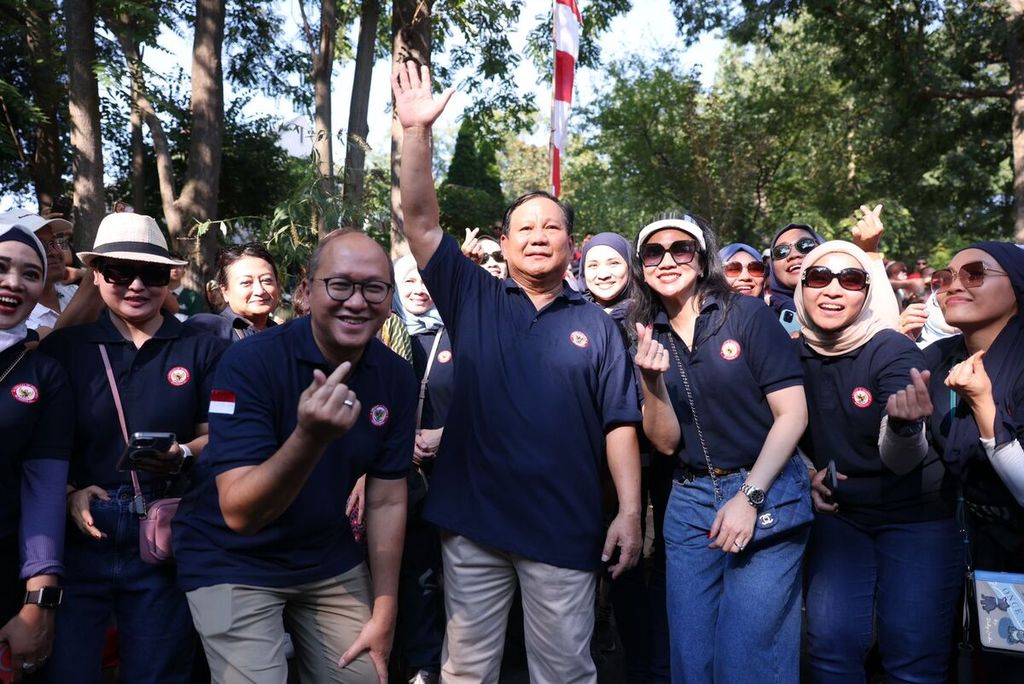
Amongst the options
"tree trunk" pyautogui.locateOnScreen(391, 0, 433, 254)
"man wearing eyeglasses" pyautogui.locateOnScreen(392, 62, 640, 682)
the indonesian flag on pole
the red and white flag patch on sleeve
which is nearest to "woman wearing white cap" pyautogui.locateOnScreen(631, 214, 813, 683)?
"man wearing eyeglasses" pyautogui.locateOnScreen(392, 62, 640, 682)

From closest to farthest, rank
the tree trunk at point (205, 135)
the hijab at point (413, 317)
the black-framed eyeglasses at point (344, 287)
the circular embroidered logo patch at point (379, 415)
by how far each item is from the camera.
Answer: the black-framed eyeglasses at point (344, 287), the circular embroidered logo patch at point (379, 415), the hijab at point (413, 317), the tree trunk at point (205, 135)

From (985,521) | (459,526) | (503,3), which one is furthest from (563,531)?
(503,3)

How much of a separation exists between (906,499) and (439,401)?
A: 217 centimetres

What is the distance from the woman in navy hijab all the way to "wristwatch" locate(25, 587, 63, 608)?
324cm

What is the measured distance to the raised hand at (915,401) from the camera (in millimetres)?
3105

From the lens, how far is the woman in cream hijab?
341 centimetres

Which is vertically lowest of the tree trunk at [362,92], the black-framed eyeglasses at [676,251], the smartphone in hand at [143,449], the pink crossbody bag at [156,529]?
the pink crossbody bag at [156,529]

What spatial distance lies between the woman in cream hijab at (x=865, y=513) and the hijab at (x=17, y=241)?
3025 mm

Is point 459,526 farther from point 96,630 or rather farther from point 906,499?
point 906,499

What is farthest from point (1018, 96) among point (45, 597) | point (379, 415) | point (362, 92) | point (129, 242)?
point (45, 597)

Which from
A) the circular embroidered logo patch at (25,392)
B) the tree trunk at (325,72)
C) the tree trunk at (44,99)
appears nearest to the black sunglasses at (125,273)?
the circular embroidered logo patch at (25,392)

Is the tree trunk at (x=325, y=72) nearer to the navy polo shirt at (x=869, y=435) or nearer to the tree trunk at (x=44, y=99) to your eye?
the tree trunk at (x=44, y=99)

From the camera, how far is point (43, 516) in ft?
9.72

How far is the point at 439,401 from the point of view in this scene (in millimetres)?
4355
